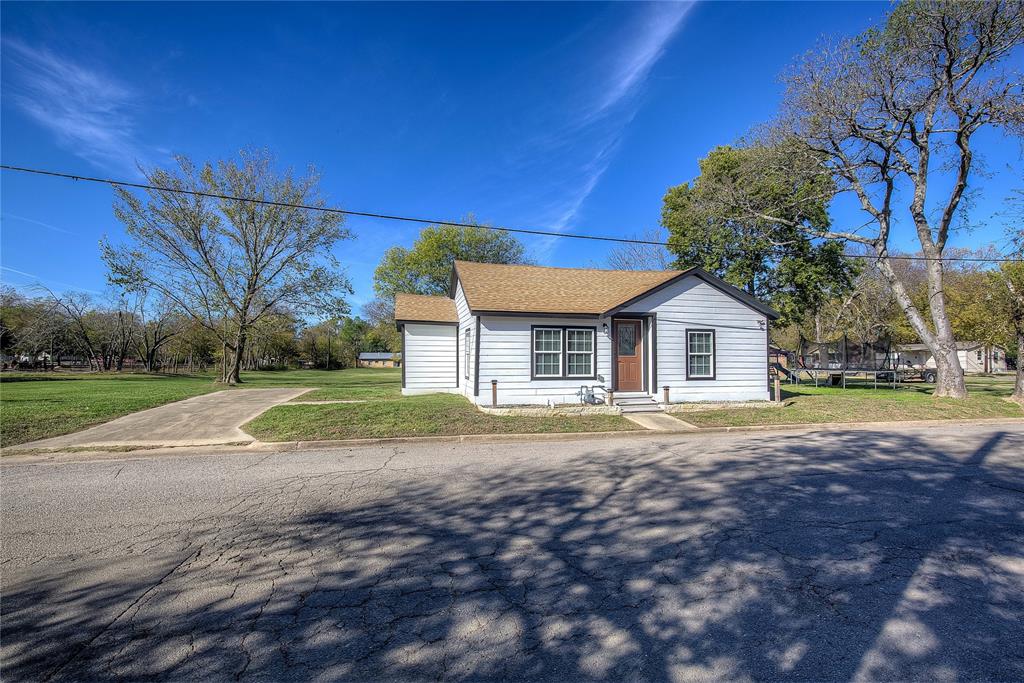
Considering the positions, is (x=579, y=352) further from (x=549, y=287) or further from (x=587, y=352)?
(x=549, y=287)

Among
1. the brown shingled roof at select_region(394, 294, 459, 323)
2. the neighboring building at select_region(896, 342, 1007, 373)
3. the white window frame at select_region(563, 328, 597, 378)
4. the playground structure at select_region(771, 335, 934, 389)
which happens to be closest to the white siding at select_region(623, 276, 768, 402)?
the playground structure at select_region(771, 335, 934, 389)

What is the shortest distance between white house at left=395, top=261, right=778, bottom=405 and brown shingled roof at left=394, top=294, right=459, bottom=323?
2.95m

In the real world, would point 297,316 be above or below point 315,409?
above

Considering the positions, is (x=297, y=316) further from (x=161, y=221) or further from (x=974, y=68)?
(x=974, y=68)

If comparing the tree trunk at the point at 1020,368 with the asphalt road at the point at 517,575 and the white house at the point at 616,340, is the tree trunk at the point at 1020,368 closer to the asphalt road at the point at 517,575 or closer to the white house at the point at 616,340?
the white house at the point at 616,340

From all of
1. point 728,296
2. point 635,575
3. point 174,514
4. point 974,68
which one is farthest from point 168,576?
point 974,68

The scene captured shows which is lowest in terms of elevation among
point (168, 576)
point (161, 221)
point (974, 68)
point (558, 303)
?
point (168, 576)

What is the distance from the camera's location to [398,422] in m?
10.6

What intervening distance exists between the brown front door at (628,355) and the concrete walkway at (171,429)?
10310 mm

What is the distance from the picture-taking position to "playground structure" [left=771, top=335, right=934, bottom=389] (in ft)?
72.4

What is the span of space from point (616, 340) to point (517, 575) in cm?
1171

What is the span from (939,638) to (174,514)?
6.56 m

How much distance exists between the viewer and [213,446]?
8.58 meters

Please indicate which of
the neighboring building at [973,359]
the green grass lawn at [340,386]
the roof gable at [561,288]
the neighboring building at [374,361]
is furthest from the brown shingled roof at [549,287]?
the neighboring building at [374,361]
